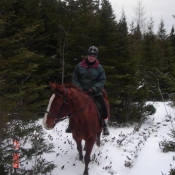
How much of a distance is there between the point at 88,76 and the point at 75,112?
4.67ft

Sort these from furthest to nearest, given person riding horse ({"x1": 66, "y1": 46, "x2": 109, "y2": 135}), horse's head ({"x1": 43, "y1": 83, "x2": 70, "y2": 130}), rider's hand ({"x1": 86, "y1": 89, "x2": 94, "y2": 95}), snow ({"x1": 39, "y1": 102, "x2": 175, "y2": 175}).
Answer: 1. person riding horse ({"x1": 66, "y1": 46, "x2": 109, "y2": 135})
2. snow ({"x1": 39, "y1": 102, "x2": 175, "y2": 175})
3. rider's hand ({"x1": 86, "y1": 89, "x2": 94, "y2": 95})
4. horse's head ({"x1": 43, "y1": 83, "x2": 70, "y2": 130})

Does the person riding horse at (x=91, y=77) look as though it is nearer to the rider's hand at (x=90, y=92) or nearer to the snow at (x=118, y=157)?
the rider's hand at (x=90, y=92)

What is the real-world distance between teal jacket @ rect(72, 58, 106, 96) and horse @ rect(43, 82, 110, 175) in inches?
19.4

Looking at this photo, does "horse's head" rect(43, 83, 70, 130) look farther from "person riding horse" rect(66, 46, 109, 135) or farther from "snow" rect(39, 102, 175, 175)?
"person riding horse" rect(66, 46, 109, 135)

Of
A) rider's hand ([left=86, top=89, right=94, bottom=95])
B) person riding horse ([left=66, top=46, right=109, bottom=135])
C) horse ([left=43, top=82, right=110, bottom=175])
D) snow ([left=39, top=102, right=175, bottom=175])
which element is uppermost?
person riding horse ([left=66, top=46, right=109, bottom=135])

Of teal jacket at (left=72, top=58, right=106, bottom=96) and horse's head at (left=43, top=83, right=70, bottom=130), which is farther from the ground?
teal jacket at (left=72, top=58, right=106, bottom=96)

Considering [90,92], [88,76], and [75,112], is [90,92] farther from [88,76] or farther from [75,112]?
[75,112]

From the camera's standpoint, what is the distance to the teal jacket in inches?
250

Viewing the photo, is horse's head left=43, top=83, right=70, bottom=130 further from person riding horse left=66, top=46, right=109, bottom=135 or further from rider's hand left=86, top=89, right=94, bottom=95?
person riding horse left=66, top=46, right=109, bottom=135

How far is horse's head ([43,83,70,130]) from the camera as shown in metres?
4.77

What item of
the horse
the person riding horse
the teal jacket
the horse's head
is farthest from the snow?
the teal jacket

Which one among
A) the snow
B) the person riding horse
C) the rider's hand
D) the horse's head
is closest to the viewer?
the horse's head

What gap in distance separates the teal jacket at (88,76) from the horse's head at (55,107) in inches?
58.3

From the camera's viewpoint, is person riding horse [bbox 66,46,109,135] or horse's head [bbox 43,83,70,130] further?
person riding horse [bbox 66,46,109,135]
